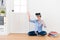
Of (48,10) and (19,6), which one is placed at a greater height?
(19,6)

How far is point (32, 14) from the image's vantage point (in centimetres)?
417

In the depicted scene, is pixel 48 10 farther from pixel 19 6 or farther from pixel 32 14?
pixel 19 6

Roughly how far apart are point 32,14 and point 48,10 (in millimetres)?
492

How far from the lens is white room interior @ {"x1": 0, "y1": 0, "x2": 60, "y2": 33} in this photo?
4133 mm

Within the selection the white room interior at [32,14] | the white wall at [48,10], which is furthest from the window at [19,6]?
the white wall at [48,10]

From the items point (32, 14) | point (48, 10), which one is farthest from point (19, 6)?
point (48, 10)

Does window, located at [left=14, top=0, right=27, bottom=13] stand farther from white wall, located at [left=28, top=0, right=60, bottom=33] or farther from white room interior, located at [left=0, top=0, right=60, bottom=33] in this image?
white wall, located at [left=28, top=0, right=60, bottom=33]

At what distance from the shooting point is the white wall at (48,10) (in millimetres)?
4129

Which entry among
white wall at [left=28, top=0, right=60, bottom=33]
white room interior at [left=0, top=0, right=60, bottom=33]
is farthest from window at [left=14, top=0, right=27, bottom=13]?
white wall at [left=28, top=0, right=60, bottom=33]

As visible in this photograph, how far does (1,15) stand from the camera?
3971 mm

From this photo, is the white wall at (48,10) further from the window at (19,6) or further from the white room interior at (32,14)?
the window at (19,6)

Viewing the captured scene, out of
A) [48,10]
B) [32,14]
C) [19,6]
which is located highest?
[19,6]

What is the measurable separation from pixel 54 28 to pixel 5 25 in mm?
1453

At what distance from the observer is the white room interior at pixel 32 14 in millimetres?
4133
